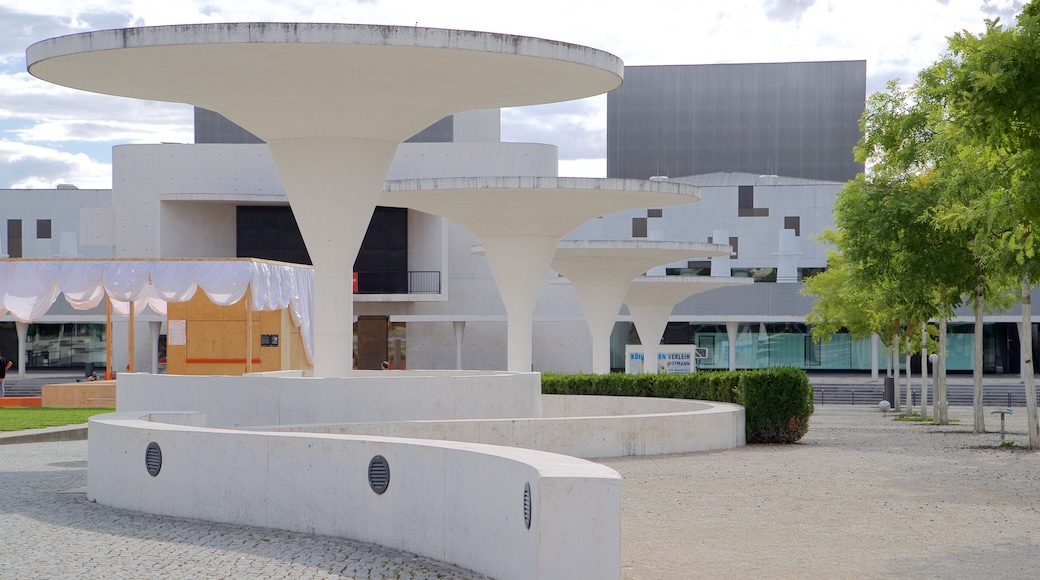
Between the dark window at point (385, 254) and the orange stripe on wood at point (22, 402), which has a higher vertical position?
the dark window at point (385, 254)

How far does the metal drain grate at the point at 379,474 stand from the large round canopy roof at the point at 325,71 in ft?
20.6

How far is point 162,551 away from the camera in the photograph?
9414 millimetres

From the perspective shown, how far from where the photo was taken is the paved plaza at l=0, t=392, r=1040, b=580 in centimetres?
878

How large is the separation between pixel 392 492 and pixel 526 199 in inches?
526

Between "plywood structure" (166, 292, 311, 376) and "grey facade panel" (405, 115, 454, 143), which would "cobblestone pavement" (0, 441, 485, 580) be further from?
"grey facade panel" (405, 115, 454, 143)

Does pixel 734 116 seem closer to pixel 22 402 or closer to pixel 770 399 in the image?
pixel 22 402

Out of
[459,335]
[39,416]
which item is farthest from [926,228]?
[459,335]

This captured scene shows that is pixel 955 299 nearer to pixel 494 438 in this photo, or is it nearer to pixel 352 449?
pixel 494 438

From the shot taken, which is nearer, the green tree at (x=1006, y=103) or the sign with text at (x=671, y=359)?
the green tree at (x=1006, y=103)

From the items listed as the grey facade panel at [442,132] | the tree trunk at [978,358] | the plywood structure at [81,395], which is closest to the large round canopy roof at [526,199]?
the tree trunk at [978,358]

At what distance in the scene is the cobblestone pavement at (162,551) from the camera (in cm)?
853

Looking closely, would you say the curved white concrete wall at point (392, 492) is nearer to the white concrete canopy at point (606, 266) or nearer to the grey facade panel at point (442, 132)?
the white concrete canopy at point (606, 266)

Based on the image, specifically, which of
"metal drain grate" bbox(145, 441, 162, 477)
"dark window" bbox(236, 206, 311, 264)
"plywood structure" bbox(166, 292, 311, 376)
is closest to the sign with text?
"plywood structure" bbox(166, 292, 311, 376)

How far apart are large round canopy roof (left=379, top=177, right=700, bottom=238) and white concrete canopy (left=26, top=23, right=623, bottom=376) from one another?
15.9 feet
